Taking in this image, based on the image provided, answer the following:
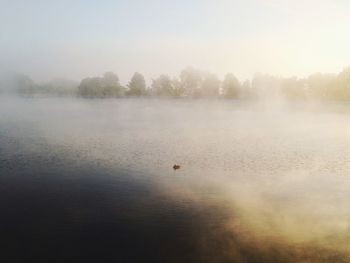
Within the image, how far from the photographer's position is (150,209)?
122ft

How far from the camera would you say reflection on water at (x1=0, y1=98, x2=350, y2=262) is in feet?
97.6

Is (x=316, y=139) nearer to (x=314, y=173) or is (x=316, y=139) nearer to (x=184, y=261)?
(x=314, y=173)

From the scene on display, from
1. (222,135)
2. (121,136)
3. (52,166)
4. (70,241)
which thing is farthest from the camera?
(222,135)

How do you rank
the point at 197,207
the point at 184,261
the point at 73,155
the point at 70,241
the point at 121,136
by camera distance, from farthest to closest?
the point at 121,136 < the point at 73,155 < the point at 197,207 < the point at 70,241 < the point at 184,261

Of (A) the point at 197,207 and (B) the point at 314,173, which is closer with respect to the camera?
(A) the point at 197,207

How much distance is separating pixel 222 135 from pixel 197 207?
4972 cm

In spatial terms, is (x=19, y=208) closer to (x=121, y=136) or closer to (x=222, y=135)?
(x=121, y=136)

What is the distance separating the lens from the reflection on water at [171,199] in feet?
97.6

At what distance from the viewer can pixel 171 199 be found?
40156mm

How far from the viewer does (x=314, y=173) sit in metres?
54.3

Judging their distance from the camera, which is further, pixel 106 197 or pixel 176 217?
pixel 106 197

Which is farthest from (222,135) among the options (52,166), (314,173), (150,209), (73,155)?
(150,209)

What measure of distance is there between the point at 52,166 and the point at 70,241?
2335 centimetres

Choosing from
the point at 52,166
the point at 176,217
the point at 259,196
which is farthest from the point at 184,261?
the point at 52,166
